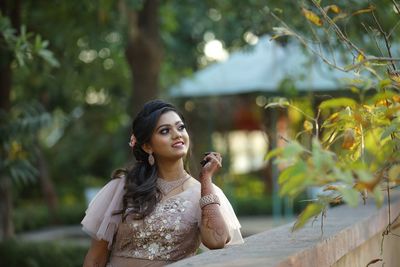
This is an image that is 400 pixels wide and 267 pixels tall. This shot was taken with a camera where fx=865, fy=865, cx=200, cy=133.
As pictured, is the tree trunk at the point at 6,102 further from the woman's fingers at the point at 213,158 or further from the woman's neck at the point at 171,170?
the woman's fingers at the point at 213,158

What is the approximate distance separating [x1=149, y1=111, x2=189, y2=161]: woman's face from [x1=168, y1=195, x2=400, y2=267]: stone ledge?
63 cm

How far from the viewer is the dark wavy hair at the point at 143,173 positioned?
451 cm

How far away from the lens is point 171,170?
469cm

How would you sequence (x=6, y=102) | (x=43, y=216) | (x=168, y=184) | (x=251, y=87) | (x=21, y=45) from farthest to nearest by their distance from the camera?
1. (x=43, y=216)
2. (x=251, y=87)
3. (x=6, y=102)
4. (x=21, y=45)
5. (x=168, y=184)

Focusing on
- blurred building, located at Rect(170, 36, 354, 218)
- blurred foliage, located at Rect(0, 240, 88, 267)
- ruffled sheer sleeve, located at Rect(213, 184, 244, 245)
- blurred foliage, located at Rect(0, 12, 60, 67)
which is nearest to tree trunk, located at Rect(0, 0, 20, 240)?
blurred foliage, located at Rect(0, 240, 88, 267)

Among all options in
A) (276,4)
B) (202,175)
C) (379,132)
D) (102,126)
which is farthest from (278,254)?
(102,126)

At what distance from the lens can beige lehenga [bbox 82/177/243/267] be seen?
4.43 metres

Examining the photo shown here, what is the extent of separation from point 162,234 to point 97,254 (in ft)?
1.34

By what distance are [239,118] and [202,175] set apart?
24.1m

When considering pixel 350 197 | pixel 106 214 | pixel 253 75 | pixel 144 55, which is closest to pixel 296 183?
pixel 350 197

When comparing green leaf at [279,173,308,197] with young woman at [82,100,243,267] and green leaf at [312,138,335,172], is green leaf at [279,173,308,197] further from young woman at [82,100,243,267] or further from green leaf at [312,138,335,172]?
young woman at [82,100,243,267]

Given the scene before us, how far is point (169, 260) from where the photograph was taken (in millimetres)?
4430

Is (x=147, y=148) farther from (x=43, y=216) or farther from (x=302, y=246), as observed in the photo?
(x=43, y=216)

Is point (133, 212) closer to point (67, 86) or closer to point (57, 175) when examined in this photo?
point (67, 86)
